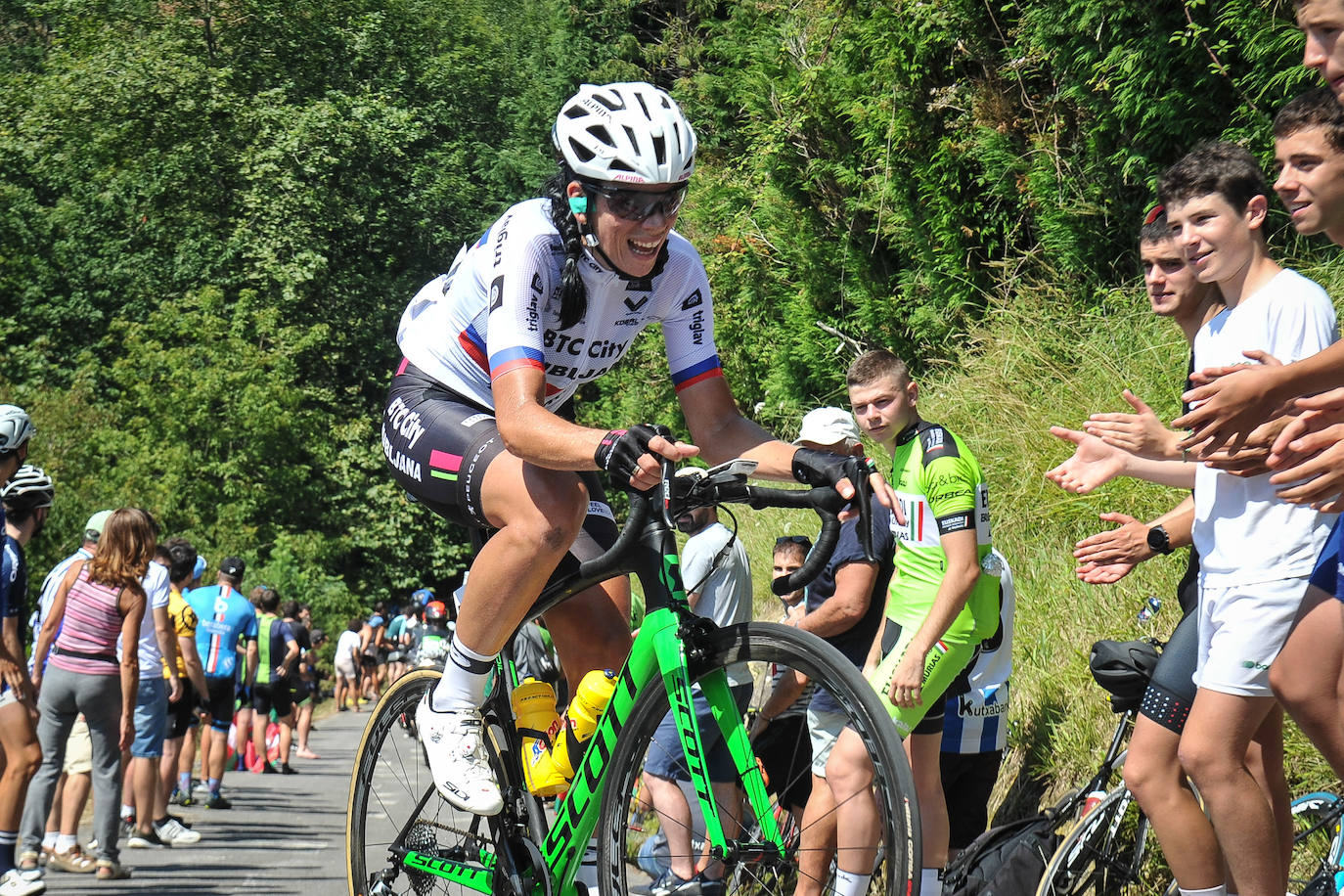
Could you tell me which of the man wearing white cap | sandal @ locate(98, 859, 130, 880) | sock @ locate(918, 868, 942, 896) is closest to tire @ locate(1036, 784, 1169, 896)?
sock @ locate(918, 868, 942, 896)

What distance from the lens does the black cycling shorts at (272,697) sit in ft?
53.4

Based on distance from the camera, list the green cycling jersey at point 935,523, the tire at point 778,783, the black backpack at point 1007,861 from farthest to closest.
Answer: the green cycling jersey at point 935,523
the black backpack at point 1007,861
the tire at point 778,783

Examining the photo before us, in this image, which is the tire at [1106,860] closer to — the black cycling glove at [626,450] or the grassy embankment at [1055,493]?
the grassy embankment at [1055,493]

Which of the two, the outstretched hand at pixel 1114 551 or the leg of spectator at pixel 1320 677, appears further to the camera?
the outstretched hand at pixel 1114 551

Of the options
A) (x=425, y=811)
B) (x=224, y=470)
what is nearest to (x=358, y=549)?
(x=224, y=470)

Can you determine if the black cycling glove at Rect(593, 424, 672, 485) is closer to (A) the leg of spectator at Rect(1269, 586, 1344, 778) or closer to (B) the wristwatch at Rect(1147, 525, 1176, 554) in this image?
(A) the leg of spectator at Rect(1269, 586, 1344, 778)

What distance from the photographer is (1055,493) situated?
8180mm

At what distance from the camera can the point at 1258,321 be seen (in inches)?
143

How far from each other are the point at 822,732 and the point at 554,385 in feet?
4.60

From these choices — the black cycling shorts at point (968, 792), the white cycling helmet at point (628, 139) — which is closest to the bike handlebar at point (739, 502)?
the white cycling helmet at point (628, 139)

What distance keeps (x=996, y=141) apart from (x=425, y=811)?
27.0ft

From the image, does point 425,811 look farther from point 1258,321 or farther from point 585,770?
point 1258,321

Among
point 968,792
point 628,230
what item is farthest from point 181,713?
point 628,230

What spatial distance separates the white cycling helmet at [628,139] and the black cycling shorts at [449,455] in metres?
0.85
